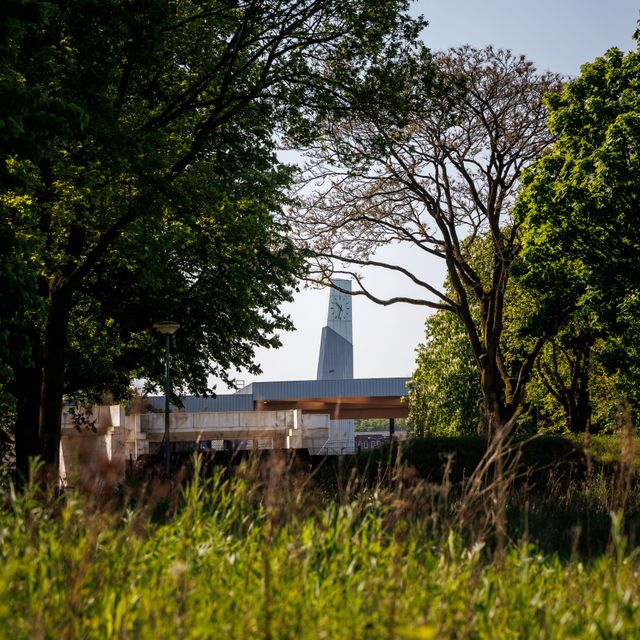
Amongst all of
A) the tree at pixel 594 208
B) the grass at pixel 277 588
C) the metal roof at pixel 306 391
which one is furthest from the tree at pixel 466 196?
the metal roof at pixel 306 391

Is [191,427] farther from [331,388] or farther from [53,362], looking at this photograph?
[331,388]

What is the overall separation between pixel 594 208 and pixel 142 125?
11059 millimetres

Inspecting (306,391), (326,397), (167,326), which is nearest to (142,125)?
(167,326)

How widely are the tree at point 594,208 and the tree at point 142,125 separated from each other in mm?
7207

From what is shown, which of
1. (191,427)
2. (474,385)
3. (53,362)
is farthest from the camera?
(191,427)

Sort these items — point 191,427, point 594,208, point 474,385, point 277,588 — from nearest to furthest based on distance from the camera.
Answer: point 277,588
point 594,208
point 474,385
point 191,427

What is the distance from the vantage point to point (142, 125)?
17.1 meters

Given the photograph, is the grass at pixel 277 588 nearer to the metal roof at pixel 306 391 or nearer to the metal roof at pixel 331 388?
the metal roof at pixel 306 391

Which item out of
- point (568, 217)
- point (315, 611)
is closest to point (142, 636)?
point (315, 611)

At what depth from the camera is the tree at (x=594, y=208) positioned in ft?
68.9

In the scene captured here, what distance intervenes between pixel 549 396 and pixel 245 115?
24314mm

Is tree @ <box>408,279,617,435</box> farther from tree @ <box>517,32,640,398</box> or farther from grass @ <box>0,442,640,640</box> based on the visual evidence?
grass @ <box>0,442,640,640</box>

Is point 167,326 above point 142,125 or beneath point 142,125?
beneath

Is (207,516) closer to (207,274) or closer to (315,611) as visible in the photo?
(315,611)
